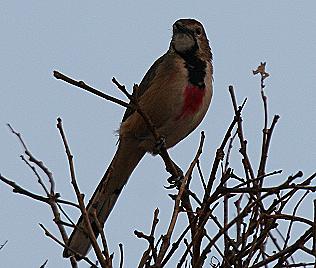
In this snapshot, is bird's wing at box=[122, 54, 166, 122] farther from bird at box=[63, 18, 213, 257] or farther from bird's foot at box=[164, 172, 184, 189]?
bird's foot at box=[164, 172, 184, 189]

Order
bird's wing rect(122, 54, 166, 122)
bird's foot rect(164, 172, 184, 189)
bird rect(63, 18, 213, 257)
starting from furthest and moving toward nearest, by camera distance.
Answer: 1. bird's wing rect(122, 54, 166, 122)
2. bird rect(63, 18, 213, 257)
3. bird's foot rect(164, 172, 184, 189)

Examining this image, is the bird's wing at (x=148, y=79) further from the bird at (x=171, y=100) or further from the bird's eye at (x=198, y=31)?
the bird's eye at (x=198, y=31)

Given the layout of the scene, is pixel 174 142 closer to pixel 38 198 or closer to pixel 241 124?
pixel 241 124

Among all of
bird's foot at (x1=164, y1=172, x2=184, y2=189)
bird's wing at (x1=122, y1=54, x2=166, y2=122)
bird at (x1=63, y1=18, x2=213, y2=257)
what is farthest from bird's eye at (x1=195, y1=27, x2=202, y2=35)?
bird's foot at (x1=164, y1=172, x2=184, y2=189)

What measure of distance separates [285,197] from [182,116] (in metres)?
2.14

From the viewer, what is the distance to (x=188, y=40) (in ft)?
16.9

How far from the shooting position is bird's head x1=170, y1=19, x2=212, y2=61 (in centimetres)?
512

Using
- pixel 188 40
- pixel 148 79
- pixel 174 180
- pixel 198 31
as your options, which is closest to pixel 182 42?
pixel 188 40

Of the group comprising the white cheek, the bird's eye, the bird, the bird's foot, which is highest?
the bird's eye

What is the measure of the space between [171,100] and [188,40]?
0.61 m

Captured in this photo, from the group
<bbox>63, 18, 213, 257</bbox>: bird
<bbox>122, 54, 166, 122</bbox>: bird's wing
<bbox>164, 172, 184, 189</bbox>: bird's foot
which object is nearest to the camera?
<bbox>164, 172, 184, 189</bbox>: bird's foot

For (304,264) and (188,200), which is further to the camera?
(188,200)

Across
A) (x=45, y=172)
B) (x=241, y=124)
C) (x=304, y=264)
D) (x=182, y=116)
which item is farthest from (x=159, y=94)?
(x=304, y=264)

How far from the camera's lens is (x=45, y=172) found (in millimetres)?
2832
